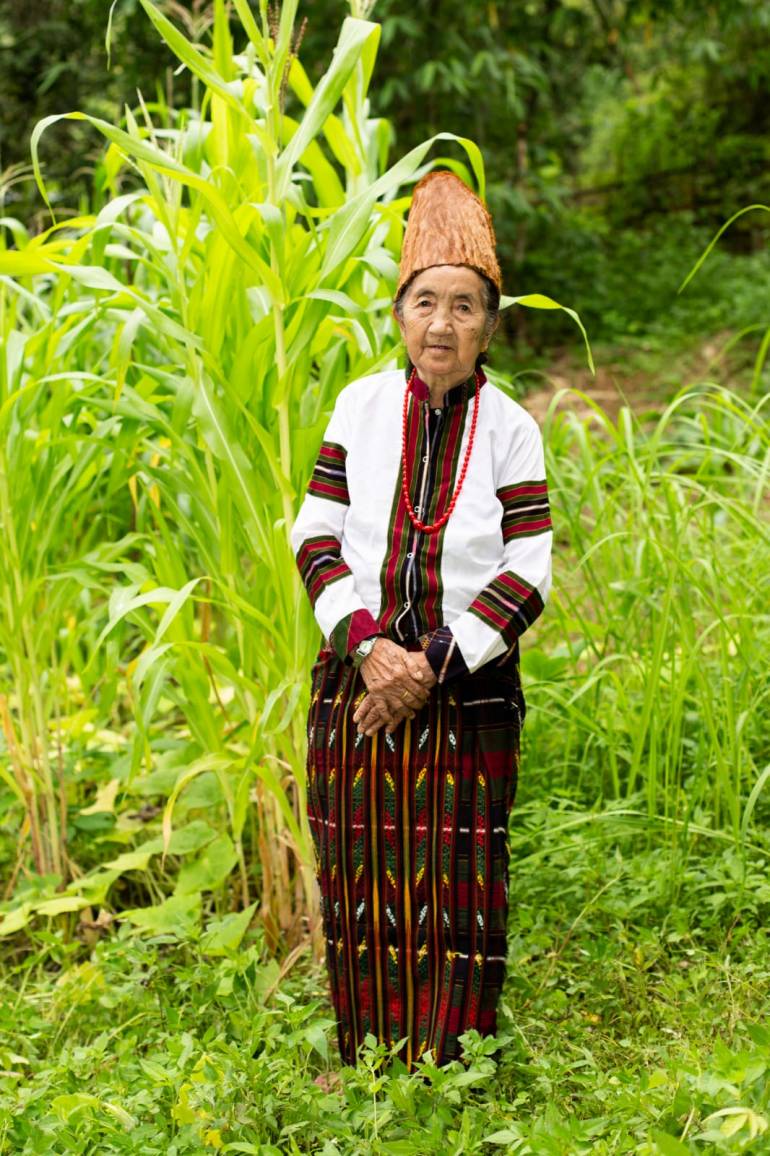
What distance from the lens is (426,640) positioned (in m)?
1.85

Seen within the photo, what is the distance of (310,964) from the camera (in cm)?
248

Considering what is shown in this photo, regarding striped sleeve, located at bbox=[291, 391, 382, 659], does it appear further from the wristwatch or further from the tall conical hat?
the tall conical hat

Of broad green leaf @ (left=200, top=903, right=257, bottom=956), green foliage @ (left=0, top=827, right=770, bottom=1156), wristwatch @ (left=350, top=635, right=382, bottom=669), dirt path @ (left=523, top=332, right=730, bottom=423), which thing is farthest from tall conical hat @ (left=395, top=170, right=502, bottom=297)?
dirt path @ (left=523, top=332, right=730, bottom=423)

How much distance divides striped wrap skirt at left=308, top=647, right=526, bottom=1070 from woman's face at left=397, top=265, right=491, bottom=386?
466 mm

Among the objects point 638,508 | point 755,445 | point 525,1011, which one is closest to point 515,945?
point 525,1011

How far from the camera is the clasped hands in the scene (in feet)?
6.01

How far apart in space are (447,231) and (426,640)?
0.59 m

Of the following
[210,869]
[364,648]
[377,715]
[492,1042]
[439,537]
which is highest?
[439,537]

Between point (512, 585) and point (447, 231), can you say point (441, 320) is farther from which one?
point (512, 585)

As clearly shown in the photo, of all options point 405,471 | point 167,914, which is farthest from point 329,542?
point 167,914

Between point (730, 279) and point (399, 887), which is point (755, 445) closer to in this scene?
point (399, 887)

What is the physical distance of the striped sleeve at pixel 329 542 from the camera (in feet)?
6.21

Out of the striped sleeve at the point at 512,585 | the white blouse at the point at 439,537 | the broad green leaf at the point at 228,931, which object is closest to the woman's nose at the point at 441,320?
the white blouse at the point at 439,537

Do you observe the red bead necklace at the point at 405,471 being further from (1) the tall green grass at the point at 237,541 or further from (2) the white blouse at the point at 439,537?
(1) the tall green grass at the point at 237,541
